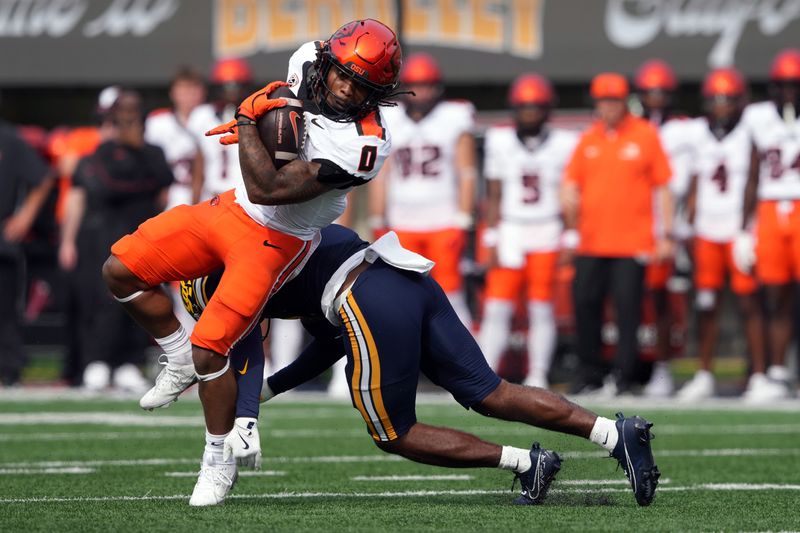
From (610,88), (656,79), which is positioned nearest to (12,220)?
(610,88)

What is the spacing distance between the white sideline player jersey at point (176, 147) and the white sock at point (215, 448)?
6.03 metres

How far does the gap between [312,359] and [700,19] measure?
364 inches

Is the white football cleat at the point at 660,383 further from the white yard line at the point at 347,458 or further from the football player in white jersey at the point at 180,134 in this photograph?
the football player in white jersey at the point at 180,134

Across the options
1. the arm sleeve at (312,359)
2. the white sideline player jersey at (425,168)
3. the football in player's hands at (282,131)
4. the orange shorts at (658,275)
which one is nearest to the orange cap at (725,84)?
the orange shorts at (658,275)

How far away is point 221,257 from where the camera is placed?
545 cm

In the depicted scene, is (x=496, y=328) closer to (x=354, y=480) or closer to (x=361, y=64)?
(x=354, y=480)

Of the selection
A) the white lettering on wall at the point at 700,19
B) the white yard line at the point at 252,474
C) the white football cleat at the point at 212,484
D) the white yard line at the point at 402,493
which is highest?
the white lettering on wall at the point at 700,19

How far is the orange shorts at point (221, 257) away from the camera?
5.34 metres

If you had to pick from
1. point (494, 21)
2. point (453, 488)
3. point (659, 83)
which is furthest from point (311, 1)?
point (453, 488)

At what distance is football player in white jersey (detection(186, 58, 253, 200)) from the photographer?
1067 cm

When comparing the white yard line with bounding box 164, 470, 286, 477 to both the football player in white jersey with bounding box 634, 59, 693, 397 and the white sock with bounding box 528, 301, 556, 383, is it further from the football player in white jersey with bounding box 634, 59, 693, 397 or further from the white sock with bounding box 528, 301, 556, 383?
the football player in white jersey with bounding box 634, 59, 693, 397

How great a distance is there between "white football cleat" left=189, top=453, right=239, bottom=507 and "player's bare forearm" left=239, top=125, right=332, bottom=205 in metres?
0.86

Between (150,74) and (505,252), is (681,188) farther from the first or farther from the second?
(150,74)

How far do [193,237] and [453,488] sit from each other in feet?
4.52
